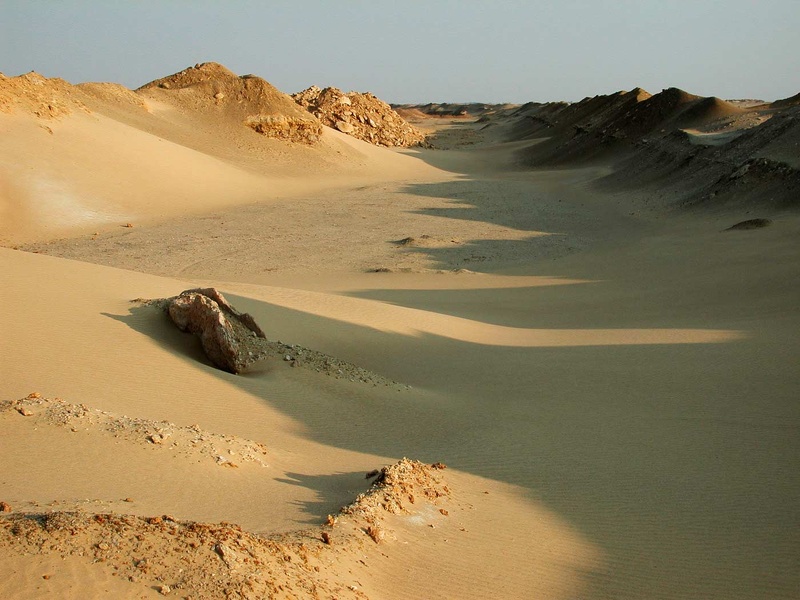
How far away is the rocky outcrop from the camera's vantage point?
8141mm

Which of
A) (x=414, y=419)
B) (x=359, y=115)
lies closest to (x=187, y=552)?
(x=414, y=419)

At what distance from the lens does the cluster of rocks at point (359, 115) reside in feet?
153

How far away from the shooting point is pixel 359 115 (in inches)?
1917

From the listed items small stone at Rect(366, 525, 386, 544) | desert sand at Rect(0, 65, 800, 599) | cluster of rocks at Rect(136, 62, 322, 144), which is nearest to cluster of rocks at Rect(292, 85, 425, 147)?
cluster of rocks at Rect(136, 62, 322, 144)

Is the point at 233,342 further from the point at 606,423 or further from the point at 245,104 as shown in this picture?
the point at 245,104

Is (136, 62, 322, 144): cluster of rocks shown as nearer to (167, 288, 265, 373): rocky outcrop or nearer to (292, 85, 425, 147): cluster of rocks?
(292, 85, 425, 147): cluster of rocks

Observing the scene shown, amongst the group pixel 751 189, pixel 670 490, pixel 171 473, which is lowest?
pixel 670 490

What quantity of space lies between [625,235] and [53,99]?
20.3m

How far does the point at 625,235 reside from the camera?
23062 mm

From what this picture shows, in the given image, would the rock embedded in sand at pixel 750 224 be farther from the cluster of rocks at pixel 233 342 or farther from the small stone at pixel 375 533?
the small stone at pixel 375 533

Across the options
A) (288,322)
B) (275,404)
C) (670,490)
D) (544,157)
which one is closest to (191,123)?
(544,157)

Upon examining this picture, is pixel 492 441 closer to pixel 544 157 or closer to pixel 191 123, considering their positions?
pixel 191 123

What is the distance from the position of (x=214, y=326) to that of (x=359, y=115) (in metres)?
42.1

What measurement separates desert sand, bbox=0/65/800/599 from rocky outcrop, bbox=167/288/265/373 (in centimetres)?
22
